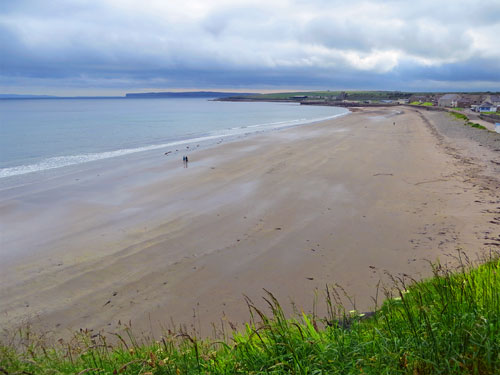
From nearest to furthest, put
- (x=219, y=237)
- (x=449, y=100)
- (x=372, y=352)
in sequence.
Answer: (x=372, y=352), (x=219, y=237), (x=449, y=100)

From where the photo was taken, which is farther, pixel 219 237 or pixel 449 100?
pixel 449 100

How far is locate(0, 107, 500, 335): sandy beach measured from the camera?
605 centimetres

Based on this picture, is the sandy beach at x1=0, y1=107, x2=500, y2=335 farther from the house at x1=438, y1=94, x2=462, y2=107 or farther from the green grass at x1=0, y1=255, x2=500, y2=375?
the house at x1=438, y1=94, x2=462, y2=107

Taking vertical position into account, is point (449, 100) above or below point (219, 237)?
above

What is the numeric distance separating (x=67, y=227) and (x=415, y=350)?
31.7 feet

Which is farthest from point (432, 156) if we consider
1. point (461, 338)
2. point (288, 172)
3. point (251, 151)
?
point (461, 338)

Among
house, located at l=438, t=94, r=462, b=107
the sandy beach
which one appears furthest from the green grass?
house, located at l=438, t=94, r=462, b=107

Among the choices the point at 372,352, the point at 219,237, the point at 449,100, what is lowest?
the point at 219,237

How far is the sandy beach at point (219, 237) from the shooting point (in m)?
6.05

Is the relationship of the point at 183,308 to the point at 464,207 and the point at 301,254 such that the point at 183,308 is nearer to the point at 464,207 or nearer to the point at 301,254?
the point at 301,254

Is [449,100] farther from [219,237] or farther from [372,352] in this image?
[372,352]

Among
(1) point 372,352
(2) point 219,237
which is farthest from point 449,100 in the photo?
(1) point 372,352

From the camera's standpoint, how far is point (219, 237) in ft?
28.7

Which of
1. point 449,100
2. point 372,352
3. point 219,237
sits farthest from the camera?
point 449,100
